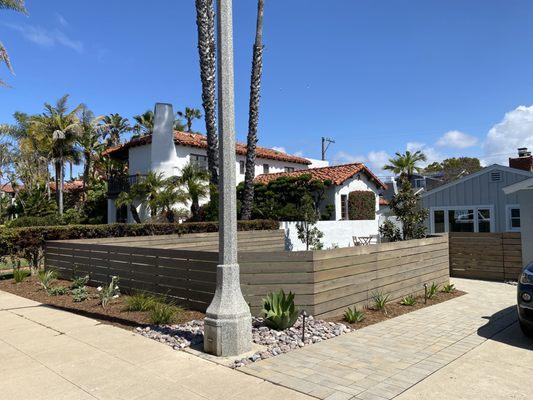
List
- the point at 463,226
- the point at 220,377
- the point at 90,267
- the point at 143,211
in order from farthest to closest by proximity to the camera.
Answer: the point at 143,211
the point at 463,226
the point at 90,267
the point at 220,377

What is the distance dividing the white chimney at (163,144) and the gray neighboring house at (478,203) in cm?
1404

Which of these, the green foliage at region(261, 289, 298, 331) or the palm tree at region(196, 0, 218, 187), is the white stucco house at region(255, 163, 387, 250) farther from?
A: the green foliage at region(261, 289, 298, 331)

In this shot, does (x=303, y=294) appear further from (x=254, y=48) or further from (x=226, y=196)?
(x=254, y=48)

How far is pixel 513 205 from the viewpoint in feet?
64.3

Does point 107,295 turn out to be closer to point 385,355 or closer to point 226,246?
point 226,246

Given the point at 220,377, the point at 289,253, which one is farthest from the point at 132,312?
the point at 220,377

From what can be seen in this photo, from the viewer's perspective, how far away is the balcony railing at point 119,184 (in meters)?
26.2

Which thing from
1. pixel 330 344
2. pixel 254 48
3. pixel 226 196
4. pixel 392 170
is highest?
pixel 254 48

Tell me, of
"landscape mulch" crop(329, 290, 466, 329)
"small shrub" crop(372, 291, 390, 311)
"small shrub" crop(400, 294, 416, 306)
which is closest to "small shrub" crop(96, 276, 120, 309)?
"landscape mulch" crop(329, 290, 466, 329)

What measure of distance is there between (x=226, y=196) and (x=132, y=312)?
344 cm

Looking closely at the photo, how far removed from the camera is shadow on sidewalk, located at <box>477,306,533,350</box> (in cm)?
618

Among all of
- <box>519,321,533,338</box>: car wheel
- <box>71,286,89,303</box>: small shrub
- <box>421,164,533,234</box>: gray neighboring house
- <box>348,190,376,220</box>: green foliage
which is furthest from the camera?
<box>348,190,376,220</box>: green foliage

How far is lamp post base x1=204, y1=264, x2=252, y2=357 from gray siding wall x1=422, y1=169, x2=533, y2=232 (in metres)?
17.9

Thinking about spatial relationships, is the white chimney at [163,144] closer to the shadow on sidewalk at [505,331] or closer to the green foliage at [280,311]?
the green foliage at [280,311]
